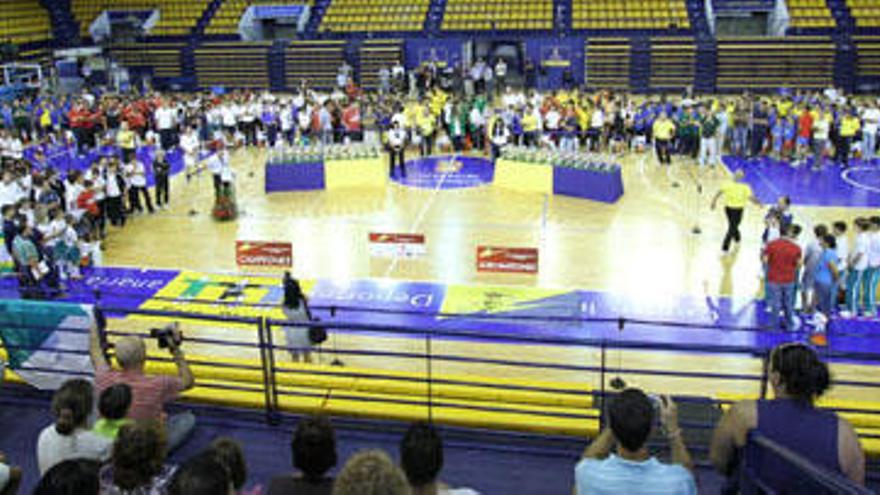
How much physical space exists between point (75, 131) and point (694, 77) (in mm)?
22915

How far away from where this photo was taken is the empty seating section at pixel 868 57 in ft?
102

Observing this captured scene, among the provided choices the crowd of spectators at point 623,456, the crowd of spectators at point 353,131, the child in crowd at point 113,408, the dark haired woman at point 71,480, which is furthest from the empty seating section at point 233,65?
the dark haired woman at point 71,480

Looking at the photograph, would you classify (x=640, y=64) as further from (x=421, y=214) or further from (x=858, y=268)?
(x=858, y=268)

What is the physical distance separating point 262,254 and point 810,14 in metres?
27.4

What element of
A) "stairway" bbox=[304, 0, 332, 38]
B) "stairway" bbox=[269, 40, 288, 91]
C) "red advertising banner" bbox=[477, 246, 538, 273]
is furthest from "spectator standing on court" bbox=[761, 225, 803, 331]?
"stairway" bbox=[304, 0, 332, 38]

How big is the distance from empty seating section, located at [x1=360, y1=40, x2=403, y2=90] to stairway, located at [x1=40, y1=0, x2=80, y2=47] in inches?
564

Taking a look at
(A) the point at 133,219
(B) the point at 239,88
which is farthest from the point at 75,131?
(B) the point at 239,88

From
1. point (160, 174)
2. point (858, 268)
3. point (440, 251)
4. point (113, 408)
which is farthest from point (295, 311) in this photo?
point (160, 174)

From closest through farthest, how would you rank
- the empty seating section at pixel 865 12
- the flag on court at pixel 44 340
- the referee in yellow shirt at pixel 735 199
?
the flag on court at pixel 44 340, the referee in yellow shirt at pixel 735 199, the empty seating section at pixel 865 12

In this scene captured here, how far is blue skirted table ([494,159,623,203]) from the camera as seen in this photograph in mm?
18625

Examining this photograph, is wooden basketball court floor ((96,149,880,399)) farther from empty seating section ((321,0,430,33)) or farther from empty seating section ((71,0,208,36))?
empty seating section ((71,0,208,36))

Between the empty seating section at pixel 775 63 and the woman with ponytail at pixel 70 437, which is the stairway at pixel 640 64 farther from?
the woman with ponytail at pixel 70 437

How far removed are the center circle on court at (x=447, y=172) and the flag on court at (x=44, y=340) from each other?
13315mm

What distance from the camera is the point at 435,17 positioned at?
36.1 meters
